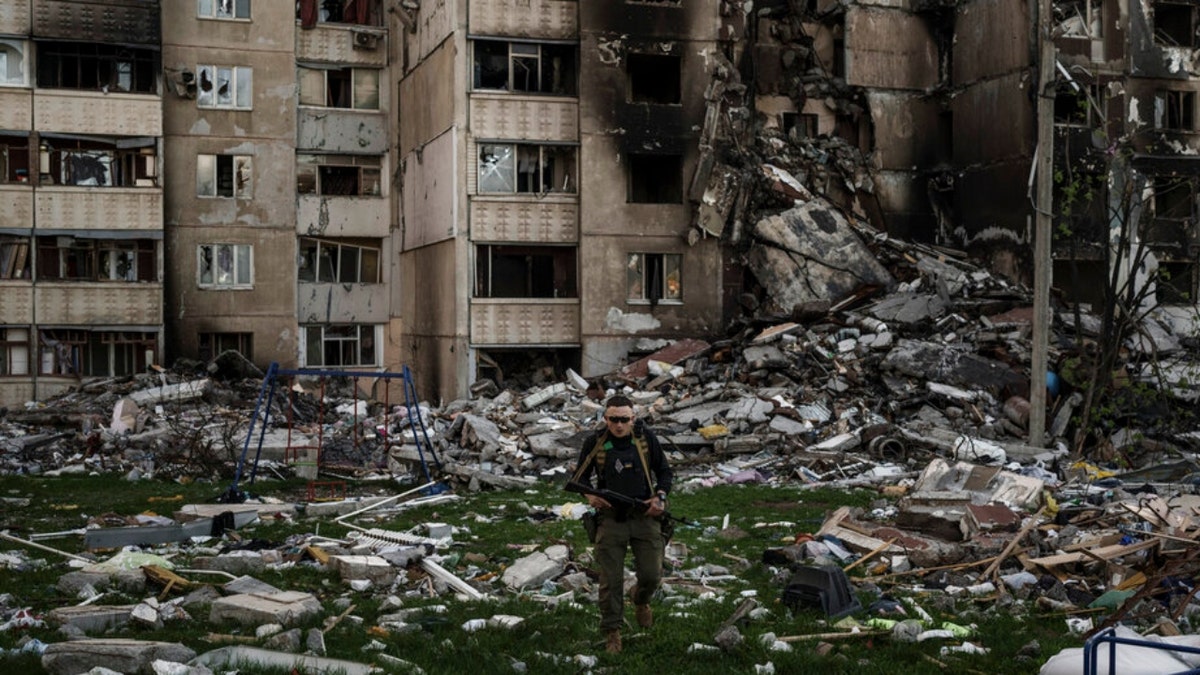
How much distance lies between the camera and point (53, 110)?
32.9 m

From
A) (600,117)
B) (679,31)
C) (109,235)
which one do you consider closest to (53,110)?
(109,235)

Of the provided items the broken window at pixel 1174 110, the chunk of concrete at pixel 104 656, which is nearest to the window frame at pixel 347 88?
the broken window at pixel 1174 110

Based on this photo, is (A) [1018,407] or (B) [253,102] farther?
(B) [253,102]

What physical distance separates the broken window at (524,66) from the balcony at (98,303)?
412 inches

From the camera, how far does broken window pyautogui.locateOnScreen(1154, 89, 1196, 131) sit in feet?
112

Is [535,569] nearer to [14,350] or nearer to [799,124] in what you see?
[14,350]

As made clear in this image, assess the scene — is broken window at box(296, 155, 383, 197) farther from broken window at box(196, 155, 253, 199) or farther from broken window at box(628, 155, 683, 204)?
broken window at box(628, 155, 683, 204)

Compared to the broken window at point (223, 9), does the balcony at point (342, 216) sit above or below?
below

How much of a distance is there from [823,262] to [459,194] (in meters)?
9.31

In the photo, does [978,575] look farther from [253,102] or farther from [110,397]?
[253,102]

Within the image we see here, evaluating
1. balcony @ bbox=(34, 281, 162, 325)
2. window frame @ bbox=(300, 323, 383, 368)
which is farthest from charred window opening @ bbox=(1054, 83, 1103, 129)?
balcony @ bbox=(34, 281, 162, 325)

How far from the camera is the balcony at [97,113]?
32.8m

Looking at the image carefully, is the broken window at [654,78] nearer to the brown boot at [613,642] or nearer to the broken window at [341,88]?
the broken window at [341,88]

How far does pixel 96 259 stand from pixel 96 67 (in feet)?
16.8
